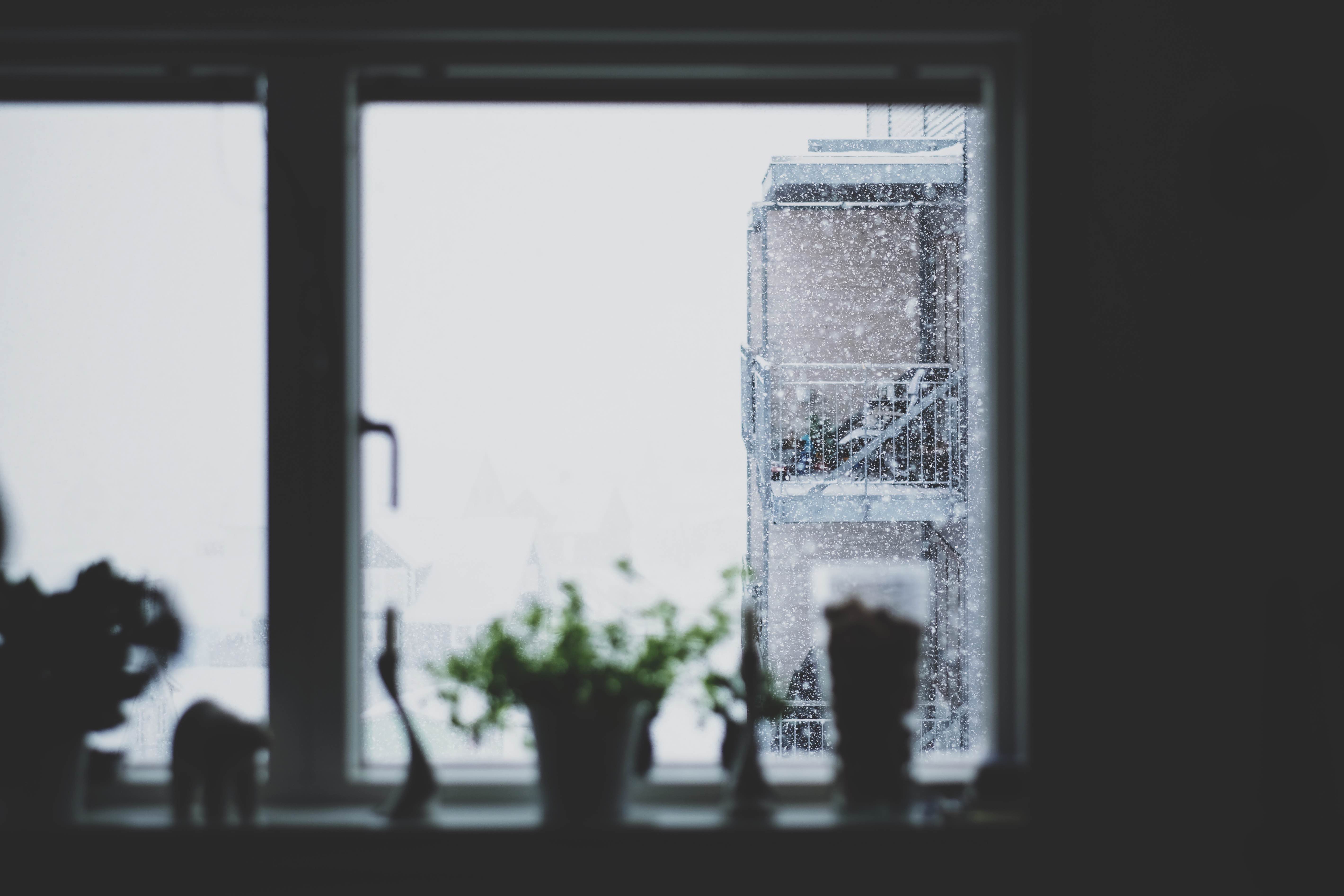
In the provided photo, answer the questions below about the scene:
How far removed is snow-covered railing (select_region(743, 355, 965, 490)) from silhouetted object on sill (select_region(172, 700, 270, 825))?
5.72 feet

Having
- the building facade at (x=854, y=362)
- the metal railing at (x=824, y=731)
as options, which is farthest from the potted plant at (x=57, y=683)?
the building facade at (x=854, y=362)

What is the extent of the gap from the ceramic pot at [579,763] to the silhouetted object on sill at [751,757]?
140mm

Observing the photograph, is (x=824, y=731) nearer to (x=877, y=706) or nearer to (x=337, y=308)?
(x=877, y=706)

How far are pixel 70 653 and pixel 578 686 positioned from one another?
0.57 m

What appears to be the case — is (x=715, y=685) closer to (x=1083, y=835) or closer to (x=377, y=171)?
(x=1083, y=835)

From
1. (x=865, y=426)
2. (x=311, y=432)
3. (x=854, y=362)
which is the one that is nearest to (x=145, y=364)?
(x=311, y=432)

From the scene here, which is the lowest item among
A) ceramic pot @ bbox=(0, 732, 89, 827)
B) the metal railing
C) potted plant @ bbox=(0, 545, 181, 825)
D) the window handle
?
the metal railing

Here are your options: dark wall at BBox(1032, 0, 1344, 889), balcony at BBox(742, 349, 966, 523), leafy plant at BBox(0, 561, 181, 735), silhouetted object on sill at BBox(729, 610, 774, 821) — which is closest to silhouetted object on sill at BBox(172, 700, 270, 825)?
leafy plant at BBox(0, 561, 181, 735)

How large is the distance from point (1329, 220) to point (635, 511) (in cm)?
94

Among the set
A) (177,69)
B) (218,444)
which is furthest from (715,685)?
(177,69)

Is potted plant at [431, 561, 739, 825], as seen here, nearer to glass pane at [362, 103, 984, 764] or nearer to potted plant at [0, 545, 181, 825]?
glass pane at [362, 103, 984, 764]

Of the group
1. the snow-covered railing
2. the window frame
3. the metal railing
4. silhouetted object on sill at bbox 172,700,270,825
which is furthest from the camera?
the snow-covered railing

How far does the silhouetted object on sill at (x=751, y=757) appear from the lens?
1105mm

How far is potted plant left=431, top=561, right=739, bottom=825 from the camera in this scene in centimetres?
107
